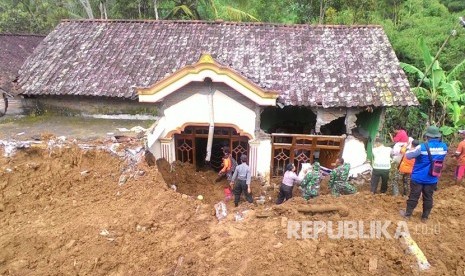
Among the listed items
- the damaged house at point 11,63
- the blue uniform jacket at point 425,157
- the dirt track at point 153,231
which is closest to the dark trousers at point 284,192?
the dirt track at point 153,231

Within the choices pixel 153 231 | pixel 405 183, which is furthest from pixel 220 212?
pixel 405 183

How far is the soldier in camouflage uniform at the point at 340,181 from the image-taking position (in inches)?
335

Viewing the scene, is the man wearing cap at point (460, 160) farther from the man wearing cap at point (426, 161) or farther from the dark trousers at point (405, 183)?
the man wearing cap at point (426, 161)

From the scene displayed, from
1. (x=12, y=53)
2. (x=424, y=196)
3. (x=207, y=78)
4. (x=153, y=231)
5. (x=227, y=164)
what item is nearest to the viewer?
(x=424, y=196)

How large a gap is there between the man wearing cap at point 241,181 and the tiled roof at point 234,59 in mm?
2306

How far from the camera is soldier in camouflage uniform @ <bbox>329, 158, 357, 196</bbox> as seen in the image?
8500 mm

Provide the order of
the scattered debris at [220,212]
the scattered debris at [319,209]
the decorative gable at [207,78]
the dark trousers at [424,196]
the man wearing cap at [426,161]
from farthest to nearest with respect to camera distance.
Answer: the decorative gable at [207,78]
the scattered debris at [220,212]
the scattered debris at [319,209]
the dark trousers at [424,196]
the man wearing cap at [426,161]

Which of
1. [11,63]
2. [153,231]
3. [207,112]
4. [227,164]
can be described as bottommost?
[153,231]

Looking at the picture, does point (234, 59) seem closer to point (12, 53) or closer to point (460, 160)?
point (460, 160)

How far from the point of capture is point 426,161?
5.98m

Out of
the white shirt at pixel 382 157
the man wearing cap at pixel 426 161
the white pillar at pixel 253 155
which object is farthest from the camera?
the white pillar at pixel 253 155

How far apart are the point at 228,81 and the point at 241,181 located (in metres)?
2.70

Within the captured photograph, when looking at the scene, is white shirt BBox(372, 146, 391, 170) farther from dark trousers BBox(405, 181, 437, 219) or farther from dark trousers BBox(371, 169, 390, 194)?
dark trousers BBox(405, 181, 437, 219)

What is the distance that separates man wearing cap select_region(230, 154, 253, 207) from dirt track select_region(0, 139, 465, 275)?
1.52 m
